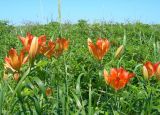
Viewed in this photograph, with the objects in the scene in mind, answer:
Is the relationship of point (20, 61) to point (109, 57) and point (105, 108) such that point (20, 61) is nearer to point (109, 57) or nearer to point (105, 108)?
point (105, 108)

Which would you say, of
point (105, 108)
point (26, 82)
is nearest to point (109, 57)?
point (105, 108)

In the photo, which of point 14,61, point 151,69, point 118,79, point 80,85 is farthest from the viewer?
point 80,85

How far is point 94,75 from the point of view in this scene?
11.3 ft

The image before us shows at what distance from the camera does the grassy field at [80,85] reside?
6.54 feet

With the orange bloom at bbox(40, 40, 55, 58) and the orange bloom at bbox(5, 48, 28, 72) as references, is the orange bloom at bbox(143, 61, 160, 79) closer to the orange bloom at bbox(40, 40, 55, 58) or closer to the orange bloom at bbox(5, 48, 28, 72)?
the orange bloom at bbox(40, 40, 55, 58)

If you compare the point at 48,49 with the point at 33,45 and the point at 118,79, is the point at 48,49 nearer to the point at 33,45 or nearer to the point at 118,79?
the point at 33,45

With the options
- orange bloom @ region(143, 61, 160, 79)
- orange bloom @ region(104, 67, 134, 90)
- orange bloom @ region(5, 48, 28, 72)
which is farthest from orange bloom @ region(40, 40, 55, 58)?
orange bloom @ region(143, 61, 160, 79)

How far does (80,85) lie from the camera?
342 cm

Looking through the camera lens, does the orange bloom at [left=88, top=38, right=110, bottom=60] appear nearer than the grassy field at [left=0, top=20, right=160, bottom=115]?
No

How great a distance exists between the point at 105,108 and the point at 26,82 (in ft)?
2.49

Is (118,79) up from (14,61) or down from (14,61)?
down

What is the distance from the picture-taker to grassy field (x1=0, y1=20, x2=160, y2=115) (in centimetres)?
199

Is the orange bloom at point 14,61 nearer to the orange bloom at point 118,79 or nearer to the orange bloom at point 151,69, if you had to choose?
the orange bloom at point 118,79

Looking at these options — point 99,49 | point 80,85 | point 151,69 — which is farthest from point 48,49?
point 80,85
